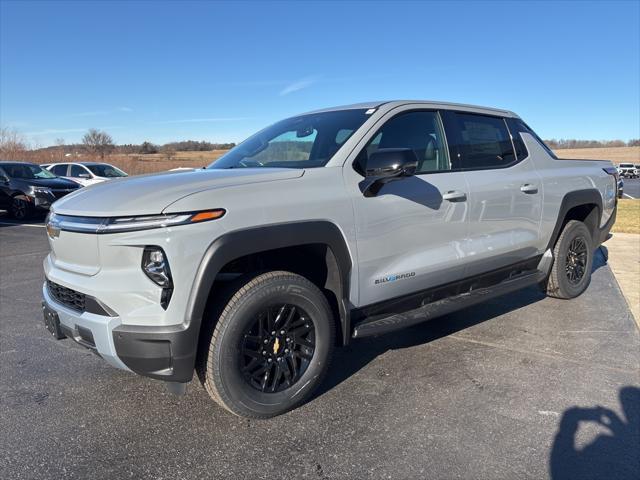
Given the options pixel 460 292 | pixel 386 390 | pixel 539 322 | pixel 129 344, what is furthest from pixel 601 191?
pixel 129 344

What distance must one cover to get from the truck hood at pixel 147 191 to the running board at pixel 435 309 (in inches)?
44.4

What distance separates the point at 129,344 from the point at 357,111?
2315mm

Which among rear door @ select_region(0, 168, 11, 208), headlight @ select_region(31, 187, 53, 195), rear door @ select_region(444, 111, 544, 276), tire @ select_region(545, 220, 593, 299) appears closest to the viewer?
rear door @ select_region(444, 111, 544, 276)

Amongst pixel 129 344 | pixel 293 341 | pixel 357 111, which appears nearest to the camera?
pixel 129 344

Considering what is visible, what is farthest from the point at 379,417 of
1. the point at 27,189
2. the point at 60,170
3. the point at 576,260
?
the point at 60,170

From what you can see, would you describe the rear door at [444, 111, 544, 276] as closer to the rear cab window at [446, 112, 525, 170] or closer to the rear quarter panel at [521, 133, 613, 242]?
the rear cab window at [446, 112, 525, 170]

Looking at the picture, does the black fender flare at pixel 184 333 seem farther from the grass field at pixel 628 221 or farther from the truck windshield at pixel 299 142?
the grass field at pixel 628 221

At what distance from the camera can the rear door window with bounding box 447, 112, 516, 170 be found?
13.5ft

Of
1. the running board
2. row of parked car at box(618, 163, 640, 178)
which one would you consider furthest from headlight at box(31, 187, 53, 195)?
row of parked car at box(618, 163, 640, 178)

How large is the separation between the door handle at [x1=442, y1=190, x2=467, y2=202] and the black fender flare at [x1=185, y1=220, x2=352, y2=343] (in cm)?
104

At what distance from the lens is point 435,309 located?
12.3 feet

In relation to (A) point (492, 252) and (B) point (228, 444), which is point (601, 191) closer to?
(A) point (492, 252)

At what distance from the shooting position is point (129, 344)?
2578 mm

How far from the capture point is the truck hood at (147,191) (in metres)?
2.59
